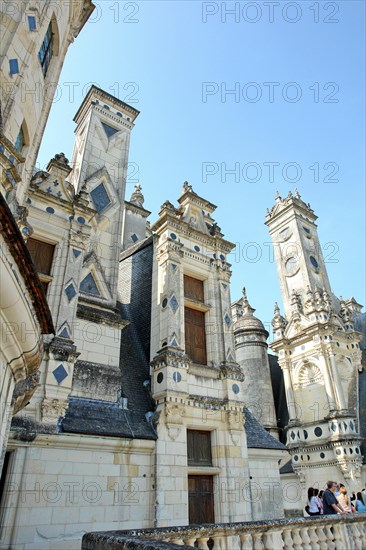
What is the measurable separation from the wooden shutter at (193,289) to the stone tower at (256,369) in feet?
44.5

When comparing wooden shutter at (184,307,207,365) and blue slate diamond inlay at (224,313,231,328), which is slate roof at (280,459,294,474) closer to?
blue slate diamond inlay at (224,313,231,328)

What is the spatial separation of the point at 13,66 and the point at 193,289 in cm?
842

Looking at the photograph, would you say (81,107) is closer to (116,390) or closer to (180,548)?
(116,390)

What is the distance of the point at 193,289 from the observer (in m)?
13.3

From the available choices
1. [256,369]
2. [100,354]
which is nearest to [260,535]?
[100,354]

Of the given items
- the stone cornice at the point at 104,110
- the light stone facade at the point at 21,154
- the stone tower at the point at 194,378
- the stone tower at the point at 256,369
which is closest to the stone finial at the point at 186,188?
the stone tower at the point at 194,378

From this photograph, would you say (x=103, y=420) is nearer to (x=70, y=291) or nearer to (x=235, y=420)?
(x=70, y=291)

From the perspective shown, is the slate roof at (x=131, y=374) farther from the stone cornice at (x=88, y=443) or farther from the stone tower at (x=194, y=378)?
the stone tower at (x=194, y=378)

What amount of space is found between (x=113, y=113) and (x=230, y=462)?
488 inches

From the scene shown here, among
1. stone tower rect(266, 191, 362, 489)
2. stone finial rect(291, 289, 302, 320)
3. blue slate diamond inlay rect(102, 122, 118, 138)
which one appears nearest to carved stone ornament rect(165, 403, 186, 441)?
blue slate diamond inlay rect(102, 122, 118, 138)

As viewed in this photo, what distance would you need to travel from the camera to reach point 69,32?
10617 millimetres

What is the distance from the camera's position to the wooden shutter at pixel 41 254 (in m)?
9.86

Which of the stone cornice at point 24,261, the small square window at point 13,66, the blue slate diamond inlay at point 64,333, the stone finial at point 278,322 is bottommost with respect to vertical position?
the stone cornice at point 24,261

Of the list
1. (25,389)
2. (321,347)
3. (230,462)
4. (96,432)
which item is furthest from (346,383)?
(25,389)
